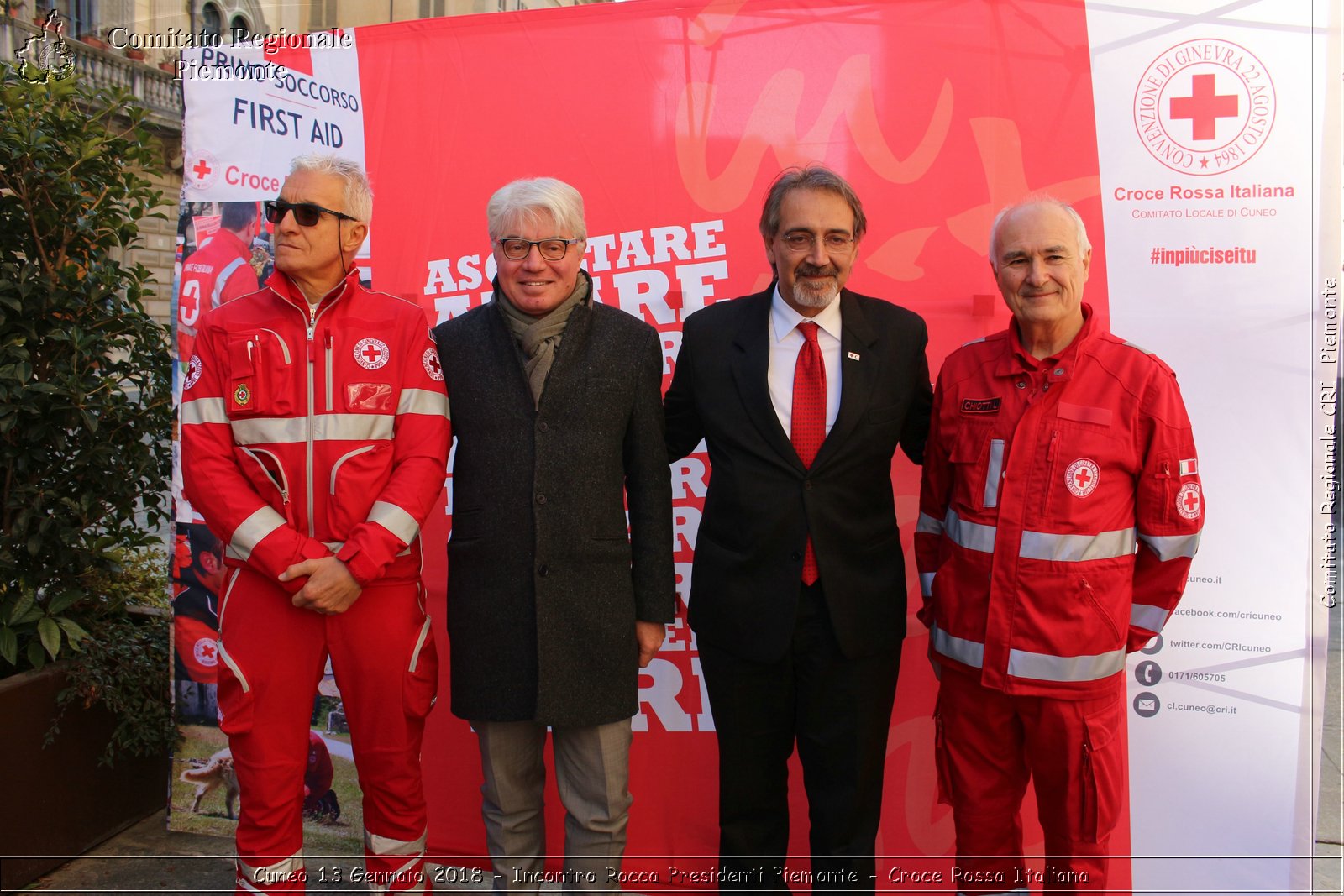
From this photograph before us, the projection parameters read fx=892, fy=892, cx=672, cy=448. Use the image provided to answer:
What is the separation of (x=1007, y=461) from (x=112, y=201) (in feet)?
9.59

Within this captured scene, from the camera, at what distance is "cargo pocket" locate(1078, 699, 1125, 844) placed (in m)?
1.83

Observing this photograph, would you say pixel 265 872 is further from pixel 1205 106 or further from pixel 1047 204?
pixel 1205 106

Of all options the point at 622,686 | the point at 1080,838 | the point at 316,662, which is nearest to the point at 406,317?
the point at 316,662

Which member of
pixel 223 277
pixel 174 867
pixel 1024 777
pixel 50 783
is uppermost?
pixel 223 277

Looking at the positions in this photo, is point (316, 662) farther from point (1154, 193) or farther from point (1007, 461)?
point (1154, 193)

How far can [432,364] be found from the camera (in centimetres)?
204

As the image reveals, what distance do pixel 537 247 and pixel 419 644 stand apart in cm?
92

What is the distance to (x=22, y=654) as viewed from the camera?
9.17 ft

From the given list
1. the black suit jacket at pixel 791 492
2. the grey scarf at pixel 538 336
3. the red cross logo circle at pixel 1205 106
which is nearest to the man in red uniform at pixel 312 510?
the grey scarf at pixel 538 336

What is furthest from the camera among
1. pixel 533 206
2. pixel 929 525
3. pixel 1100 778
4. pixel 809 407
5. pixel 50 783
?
pixel 50 783

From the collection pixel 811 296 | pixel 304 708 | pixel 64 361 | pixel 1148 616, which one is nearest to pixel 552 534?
pixel 304 708

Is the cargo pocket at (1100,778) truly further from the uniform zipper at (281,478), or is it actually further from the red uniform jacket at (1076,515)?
the uniform zipper at (281,478)

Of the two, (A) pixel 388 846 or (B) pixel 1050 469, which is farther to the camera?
(A) pixel 388 846

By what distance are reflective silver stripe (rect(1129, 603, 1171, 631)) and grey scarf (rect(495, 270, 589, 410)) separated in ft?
4.52
